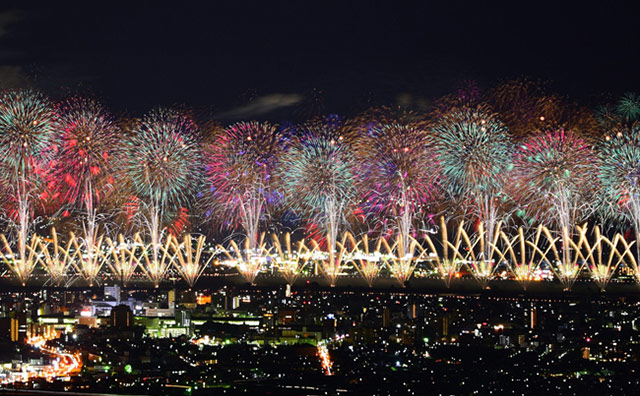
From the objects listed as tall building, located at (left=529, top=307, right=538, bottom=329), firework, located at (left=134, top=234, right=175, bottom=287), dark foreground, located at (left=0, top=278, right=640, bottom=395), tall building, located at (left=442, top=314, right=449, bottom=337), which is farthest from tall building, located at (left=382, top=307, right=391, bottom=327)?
firework, located at (left=134, top=234, right=175, bottom=287)

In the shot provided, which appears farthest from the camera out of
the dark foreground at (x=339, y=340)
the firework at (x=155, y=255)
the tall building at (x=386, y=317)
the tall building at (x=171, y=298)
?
the tall building at (x=171, y=298)

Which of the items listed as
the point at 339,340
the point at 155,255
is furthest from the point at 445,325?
the point at 155,255

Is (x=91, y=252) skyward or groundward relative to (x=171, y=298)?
skyward

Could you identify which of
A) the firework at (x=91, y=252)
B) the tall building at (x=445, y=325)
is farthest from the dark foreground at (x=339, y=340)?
the firework at (x=91, y=252)

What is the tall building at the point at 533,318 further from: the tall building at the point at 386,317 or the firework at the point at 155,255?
the firework at the point at 155,255

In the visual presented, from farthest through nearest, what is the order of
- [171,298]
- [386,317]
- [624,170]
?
[171,298]
[386,317]
[624,170]

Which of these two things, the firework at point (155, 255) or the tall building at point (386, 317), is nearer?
the firework at point (155, 255)

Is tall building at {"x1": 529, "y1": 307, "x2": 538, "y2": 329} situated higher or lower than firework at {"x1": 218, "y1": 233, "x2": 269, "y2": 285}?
lower

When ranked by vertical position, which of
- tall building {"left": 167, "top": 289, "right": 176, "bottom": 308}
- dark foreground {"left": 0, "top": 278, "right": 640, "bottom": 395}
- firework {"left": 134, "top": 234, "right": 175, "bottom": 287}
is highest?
firework {"left": 134, "top": 234, "right": 175, "bottom": 287}

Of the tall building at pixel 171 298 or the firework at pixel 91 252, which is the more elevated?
the firework at pixel 91 252

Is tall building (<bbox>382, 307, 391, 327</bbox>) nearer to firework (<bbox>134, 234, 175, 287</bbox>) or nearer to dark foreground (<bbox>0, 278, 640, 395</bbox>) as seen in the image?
dark foreground (<bbox>0, 278, 640, 395</bbox>)

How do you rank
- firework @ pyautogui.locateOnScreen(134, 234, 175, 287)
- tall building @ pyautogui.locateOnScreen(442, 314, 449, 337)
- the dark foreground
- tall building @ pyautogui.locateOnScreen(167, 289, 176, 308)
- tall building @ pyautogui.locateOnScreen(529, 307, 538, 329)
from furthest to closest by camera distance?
tall building @ pyautogui.locateOnScreen(167, 289, 176, 308) → tall building @ pyautogui.locateOnScreen(529, 307, 538, 329) → tall building @ pyautogui.locateOnScreen(442, 314, 449, 337) → firework @ pyautogui.locateOnScreen(134, 234, 175, 287) → the dark foreground

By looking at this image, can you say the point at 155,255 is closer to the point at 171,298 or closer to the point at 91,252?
the point at 91,252
